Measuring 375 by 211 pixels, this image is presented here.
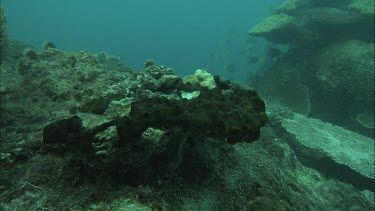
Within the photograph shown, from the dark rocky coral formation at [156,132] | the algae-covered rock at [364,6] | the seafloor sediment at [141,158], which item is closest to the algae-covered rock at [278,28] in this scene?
the algae-covered rock at [364,6]

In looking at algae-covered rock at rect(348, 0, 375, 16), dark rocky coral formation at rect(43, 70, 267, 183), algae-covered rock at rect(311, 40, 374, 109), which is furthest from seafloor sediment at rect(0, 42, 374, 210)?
algae-covered rock at rect(348, 0, 375, 16)

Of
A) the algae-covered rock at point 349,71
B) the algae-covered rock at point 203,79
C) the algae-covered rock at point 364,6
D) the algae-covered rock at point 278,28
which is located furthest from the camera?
the algae-covered rock at point 278,28

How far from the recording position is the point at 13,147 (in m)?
3.24

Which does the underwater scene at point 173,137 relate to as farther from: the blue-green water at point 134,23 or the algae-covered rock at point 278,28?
the blue-green water at point 134,23

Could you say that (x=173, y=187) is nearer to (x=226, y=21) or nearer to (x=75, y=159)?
(x=75, y=159)

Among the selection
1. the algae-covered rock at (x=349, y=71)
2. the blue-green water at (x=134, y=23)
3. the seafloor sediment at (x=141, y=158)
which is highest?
the blue-green water at (x=134, y=23)

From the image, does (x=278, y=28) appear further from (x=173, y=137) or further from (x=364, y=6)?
(x=173, y=137)

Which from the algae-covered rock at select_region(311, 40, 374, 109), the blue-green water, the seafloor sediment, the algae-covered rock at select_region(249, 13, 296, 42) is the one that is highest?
the blue-green water

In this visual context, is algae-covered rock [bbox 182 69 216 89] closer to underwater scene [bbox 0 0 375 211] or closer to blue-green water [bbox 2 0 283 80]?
underwater scene [bbox 0 0 375 211]

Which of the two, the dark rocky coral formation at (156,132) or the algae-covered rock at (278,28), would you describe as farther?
the algae-covered rock at (278,28)

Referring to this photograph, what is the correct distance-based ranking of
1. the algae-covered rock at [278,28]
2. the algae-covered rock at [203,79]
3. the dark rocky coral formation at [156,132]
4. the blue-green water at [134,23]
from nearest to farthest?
the dark rocky coral formation at [156,132]
the algae-covered rock at [203,79]
the algae-covered rock at [278,28]
the blue-green water at [134,23]

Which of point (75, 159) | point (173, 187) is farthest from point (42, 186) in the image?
point (173, 187)

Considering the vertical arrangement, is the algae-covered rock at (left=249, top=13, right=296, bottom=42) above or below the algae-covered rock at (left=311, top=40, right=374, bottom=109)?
above

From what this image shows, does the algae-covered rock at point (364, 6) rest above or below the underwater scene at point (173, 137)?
above
